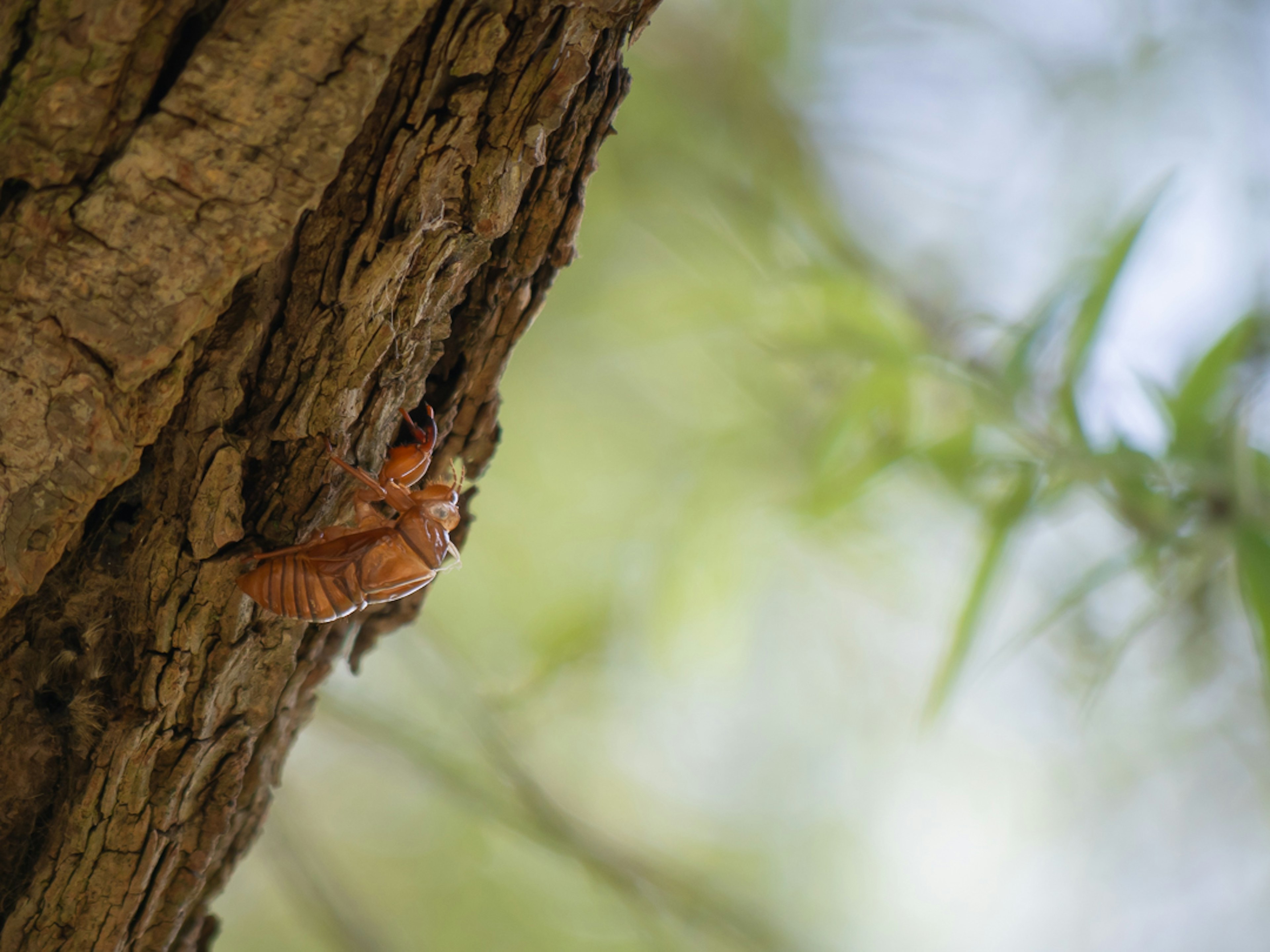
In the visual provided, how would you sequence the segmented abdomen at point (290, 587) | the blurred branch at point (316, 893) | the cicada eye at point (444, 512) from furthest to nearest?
the blurred branch at point (316, 893) → the cicada eye at point (444, 512) → the segmented abdomen at point (290, 587)

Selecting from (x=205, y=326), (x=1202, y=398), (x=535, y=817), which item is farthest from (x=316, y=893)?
(x=1202, y=398)

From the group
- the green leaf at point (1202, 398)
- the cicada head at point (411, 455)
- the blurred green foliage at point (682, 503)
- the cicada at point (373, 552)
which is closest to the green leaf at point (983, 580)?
the blurred green foliage at point (682, 503)

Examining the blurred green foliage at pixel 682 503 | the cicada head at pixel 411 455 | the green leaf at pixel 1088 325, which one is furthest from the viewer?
the blurred green foliage at pixel 682 503

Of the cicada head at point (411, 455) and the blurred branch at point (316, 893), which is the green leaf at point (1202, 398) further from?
the blurred branch at point (316, 893)

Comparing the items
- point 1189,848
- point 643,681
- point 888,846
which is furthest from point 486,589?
point 1189,848

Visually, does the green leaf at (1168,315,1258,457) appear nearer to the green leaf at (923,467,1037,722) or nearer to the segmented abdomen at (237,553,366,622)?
the green leaf at (923,467,1037,722)

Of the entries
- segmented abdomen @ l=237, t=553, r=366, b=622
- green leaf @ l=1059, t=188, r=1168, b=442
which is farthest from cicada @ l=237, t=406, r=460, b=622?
green leaf @ l=1059, t=188, r=1168, b=442

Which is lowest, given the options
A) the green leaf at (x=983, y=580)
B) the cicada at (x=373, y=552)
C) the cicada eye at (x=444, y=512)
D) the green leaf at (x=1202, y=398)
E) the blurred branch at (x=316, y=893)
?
the blurred branch at (x=316, y=893)

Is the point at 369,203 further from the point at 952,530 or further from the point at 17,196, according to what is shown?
the point at 952,530
